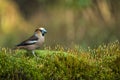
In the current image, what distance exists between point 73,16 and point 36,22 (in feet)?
7.98

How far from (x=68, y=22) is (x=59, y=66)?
62.1 feet

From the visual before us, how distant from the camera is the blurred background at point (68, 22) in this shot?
21625mm

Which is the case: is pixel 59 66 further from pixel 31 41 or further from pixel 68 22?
pixel 68 22

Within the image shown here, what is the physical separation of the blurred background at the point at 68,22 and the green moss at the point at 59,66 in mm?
12762

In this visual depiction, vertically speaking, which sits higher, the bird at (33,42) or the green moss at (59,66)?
the bird at (33,42)

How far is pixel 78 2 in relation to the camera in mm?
19531

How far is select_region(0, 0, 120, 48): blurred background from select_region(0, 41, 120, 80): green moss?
12762mm

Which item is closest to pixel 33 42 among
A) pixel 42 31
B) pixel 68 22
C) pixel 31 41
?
pixel 31 41

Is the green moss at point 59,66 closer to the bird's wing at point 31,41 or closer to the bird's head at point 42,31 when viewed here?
the bird's wing at point 31,41

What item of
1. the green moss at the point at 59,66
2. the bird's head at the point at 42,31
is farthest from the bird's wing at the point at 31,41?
the green moss at the point at 59,66

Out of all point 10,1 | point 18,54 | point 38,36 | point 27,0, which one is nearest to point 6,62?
point 18,54

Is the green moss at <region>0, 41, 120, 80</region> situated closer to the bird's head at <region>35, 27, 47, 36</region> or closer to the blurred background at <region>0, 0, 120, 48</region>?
the bird's head at <region>35, 27, 47, 36</region>

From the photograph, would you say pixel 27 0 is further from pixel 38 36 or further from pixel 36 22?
pixel 38 36

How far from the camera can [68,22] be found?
25234 millimetres
